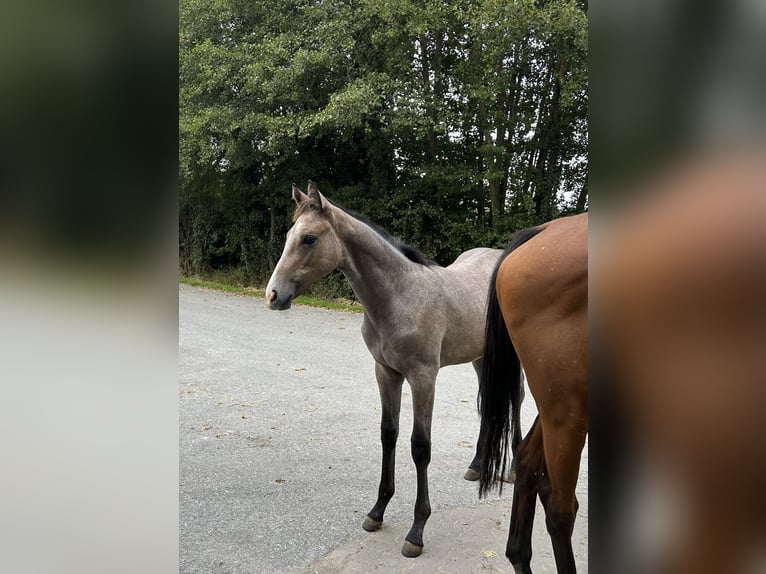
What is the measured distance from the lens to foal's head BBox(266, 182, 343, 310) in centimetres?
230

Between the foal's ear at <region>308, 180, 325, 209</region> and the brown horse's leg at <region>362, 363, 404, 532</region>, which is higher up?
the foal's ear at <region>308, 180, 325, 209</region>

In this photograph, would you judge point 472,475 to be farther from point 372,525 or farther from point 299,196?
point 299,196

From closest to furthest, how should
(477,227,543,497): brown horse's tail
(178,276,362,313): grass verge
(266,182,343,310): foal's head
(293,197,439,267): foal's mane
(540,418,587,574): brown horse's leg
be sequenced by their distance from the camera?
(540,418,587,574): brown horse's leg → (477,227,543,497): brown horse's tail → (266,182,343,310): foal's head → (293,197,439,267): foal's mane → (178,276,362,313): grass verge

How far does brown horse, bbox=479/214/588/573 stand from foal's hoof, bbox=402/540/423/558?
1.73ft

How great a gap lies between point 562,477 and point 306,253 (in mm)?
1416

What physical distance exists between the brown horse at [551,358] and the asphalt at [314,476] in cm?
52

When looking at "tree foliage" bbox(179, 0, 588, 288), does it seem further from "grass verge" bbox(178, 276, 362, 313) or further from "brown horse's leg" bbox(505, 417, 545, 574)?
"brown horse's leg" bbox(505, 417, 545, 574)
